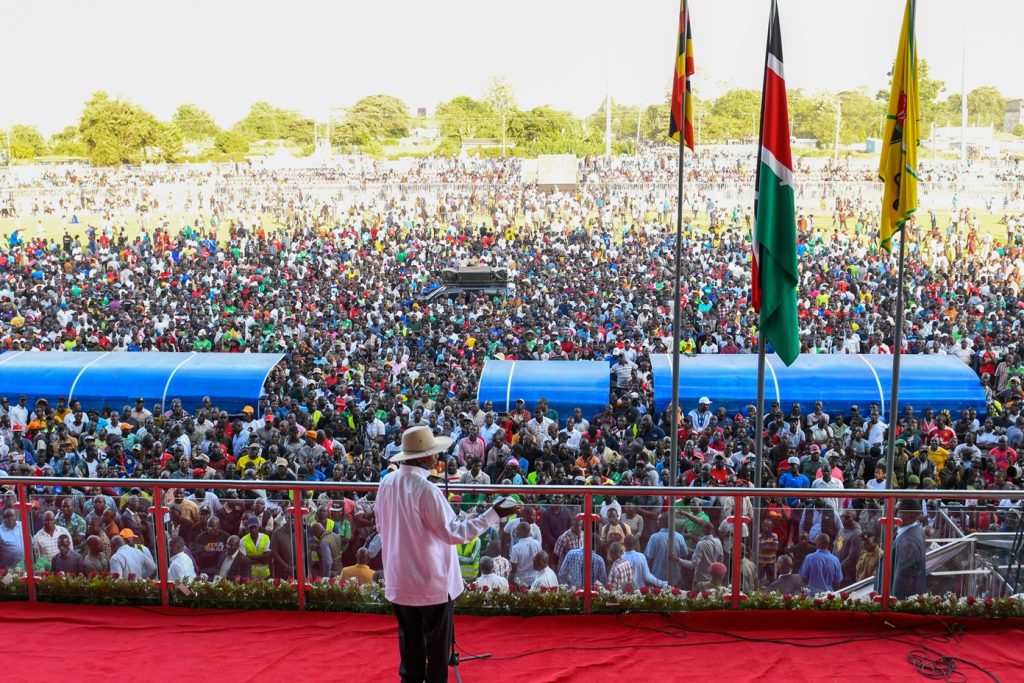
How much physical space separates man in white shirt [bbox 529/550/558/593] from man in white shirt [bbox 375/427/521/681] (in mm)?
913

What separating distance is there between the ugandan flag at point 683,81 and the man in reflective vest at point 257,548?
15.6ft

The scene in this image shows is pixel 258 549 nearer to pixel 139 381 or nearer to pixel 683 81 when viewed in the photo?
pixel 683 81

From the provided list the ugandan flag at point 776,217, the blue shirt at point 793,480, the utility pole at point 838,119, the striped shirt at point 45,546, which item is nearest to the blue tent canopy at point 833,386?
the blue shirt at point 793,480

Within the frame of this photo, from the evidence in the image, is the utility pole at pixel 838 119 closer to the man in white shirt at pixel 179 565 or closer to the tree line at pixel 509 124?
the tree line at pixel 509 124

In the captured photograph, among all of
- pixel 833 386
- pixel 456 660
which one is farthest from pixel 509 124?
pixel 456 660

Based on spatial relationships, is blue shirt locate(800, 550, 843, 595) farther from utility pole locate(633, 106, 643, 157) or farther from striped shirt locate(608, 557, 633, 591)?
utility pole locate(633, 106, 643, 157)

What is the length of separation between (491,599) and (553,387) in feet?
26.1

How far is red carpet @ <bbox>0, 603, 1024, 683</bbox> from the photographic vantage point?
13.3 feet

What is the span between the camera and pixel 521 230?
34094mm

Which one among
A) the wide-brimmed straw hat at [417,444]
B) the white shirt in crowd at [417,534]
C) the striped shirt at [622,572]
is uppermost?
the wide-brimmed straw hat at [417,444]

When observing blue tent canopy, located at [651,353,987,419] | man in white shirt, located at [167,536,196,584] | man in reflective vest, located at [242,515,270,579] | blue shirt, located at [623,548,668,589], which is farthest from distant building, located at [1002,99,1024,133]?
man in white shirt, located at [167,536,196,584]

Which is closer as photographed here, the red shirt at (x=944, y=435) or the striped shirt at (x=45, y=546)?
the striped shirt at (x=45, y=546)

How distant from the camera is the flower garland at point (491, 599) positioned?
4555 mm

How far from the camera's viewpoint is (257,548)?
4.79 metres
